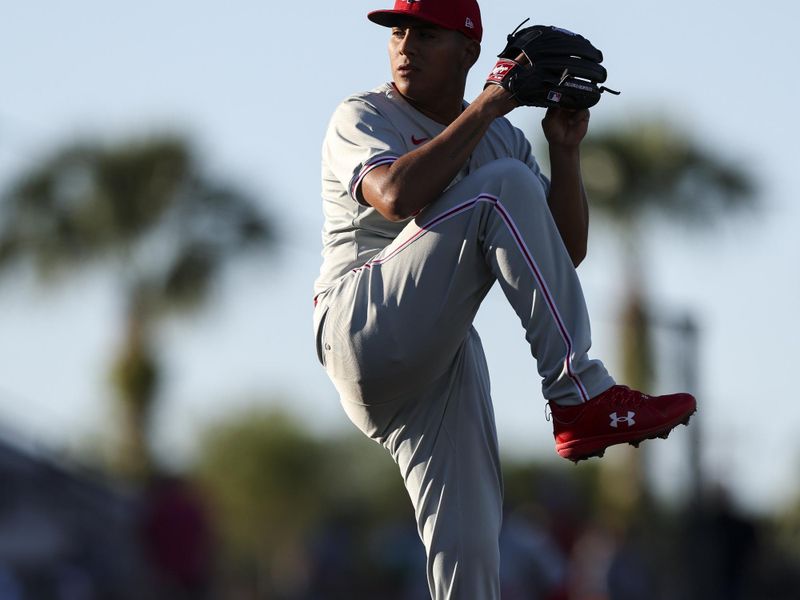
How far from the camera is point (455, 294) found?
544cm

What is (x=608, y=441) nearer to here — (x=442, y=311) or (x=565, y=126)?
(x=442, y=311)

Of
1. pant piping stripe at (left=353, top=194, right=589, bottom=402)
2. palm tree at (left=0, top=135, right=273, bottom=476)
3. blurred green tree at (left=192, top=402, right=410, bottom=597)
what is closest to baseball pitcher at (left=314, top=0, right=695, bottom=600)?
pant piping stripe at (left=353, top=194, right=589, bottom=402)

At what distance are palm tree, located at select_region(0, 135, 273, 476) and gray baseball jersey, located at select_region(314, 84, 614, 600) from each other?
60.2ft

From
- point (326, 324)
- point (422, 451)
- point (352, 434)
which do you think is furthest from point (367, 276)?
point (352, 434)

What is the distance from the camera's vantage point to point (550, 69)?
546 centimetres

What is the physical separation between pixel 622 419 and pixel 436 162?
Result: 1.03 m

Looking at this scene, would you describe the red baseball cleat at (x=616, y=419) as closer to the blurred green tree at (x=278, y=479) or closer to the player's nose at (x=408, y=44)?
the player's nose at (x=408, y=44)

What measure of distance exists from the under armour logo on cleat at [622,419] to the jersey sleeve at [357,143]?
1.10m

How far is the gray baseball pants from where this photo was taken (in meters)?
5.34

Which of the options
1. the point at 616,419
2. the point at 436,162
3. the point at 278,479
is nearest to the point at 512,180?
the point at 436,162

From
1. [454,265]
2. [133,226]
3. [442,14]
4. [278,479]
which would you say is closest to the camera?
[454,265]

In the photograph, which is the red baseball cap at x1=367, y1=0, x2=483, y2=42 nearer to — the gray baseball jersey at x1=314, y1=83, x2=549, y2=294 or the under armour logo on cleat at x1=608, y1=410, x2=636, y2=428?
the gray baseball jersey at x1=314, y1=83, x2=549, y2=294

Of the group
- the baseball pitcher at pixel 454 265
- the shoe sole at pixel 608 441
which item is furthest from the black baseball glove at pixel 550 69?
the shoe sole at pixel 608 441

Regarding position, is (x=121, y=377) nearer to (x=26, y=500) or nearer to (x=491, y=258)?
(x=26, y=500)
